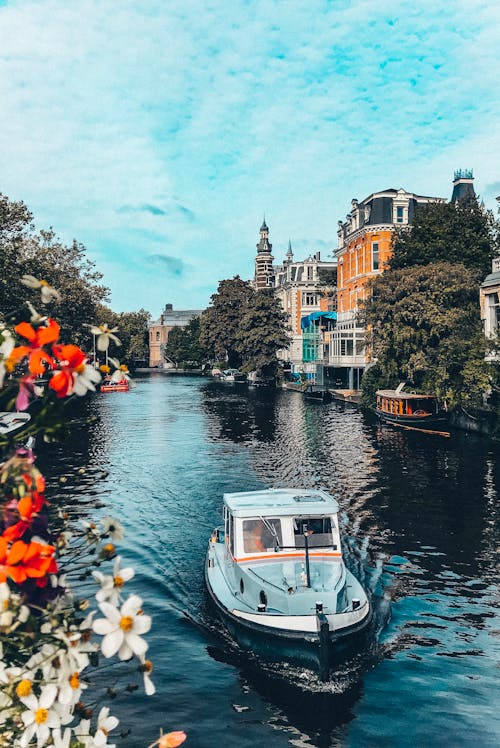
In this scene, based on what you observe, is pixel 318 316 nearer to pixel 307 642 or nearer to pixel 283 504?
pixel 283 504

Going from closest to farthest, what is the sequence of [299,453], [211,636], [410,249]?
[211,636] → [299,453] → [410,249]

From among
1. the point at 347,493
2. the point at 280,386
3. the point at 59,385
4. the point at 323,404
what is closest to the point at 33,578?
the point at 59,385

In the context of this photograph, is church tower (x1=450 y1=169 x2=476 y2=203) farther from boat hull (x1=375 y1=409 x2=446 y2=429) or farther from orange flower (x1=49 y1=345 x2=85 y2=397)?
orange flower (x1=49 y1=345 x2=85 y2=397)

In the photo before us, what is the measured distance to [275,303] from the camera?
10081cm

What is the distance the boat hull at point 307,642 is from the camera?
41.4ft

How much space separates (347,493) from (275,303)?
73.4 m

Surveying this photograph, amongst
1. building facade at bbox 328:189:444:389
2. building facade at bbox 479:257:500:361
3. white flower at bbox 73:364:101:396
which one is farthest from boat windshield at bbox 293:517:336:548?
building facade at bbox 328:189:444:389

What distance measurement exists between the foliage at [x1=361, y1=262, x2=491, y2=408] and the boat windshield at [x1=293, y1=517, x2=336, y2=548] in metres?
26.7

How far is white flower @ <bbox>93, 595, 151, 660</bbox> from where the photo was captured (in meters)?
3.70

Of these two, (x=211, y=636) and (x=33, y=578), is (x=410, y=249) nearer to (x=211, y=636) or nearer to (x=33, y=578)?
(x=211, y=636)

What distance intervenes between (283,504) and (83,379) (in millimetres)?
12979

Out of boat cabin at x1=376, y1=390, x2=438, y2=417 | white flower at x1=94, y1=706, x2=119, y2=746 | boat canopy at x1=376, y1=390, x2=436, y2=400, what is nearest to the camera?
white flower at x1=94, y1=706, x2=119, y2=746

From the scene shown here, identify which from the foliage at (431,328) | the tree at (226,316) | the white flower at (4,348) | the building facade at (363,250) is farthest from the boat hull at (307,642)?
the tree at (226,316)

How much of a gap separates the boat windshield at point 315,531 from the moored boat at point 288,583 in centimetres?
2
